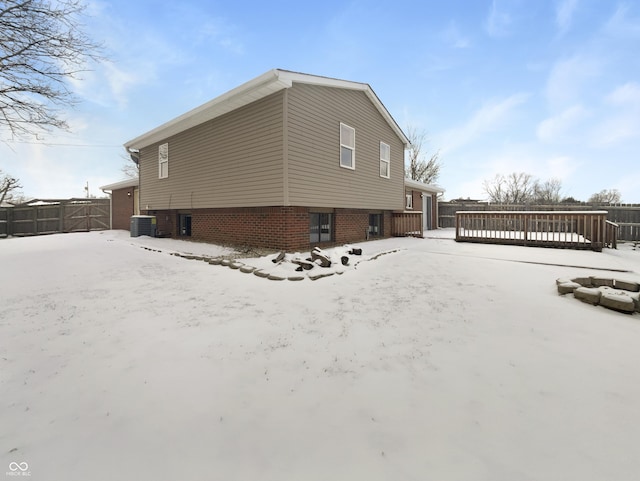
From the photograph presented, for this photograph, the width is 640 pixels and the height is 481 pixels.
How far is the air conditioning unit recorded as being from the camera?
42.1 ft

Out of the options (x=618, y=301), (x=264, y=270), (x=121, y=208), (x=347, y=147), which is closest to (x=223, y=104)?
(x=347, y=147)

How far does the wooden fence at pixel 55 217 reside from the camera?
1697cm

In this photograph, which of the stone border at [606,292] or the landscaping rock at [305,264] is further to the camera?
the landscaping rock at [305,264]

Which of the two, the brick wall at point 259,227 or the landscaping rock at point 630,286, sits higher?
the brick wall at point 259,227

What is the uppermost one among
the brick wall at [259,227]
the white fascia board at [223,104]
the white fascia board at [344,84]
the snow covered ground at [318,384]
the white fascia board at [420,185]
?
the white fascia board at [344,84]

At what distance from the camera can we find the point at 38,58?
8711mm

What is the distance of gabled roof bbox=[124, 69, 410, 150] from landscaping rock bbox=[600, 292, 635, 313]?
7921 millimetres

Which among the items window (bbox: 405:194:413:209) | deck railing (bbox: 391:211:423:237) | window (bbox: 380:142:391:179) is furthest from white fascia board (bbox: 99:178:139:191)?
window (bbox: 405:194:413:209)

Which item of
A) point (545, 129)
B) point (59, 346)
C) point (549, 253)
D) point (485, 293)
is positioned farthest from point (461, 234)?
point (545, 129)

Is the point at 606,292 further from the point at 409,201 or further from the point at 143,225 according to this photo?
the point at 143,225

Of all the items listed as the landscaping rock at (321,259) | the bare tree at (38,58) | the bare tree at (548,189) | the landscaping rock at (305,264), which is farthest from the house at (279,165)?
the bare tree at (548,189)

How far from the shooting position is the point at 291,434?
1987 mm

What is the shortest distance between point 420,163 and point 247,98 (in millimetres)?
26876

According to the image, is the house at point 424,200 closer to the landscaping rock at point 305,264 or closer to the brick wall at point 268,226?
the brick wall at point 268,226
